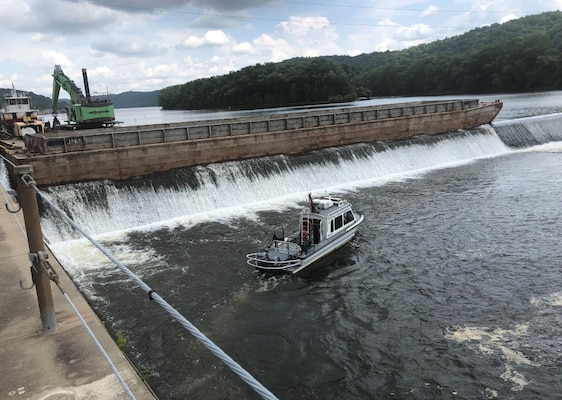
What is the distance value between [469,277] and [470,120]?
124 ft

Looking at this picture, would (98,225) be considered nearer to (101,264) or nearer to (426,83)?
(101,264)

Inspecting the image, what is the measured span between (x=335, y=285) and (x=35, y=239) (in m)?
11.4

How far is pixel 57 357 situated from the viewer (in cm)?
635

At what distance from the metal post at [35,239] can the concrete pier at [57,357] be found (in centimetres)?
41

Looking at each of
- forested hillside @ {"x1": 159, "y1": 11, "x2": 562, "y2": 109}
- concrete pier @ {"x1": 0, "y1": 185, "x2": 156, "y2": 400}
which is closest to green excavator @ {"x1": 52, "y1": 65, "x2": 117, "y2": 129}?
concrete pier @ {"x1": 0, "y1": 185, "x2": 156, "y2": 400}

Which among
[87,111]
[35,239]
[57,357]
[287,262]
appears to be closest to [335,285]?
[287,262]

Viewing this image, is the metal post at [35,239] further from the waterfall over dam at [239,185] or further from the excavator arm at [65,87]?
the excavator arm at [65,87]

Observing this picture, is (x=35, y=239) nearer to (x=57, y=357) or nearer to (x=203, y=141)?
(x=57, y=357)

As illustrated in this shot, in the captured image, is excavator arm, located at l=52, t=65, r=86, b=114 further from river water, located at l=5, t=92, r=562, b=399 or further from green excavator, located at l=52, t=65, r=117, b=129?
river water, located at l=5, t=92, r=562, b=399

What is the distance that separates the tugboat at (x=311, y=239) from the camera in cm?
1627

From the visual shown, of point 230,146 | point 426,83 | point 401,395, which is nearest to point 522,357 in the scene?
point 401,395

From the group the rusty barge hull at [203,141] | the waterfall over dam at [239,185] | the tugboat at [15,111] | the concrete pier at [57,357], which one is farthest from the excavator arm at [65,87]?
the concrete pier at [57,357]

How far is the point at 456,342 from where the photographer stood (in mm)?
12016

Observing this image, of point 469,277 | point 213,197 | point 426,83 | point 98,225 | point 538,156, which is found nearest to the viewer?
point 469,277
